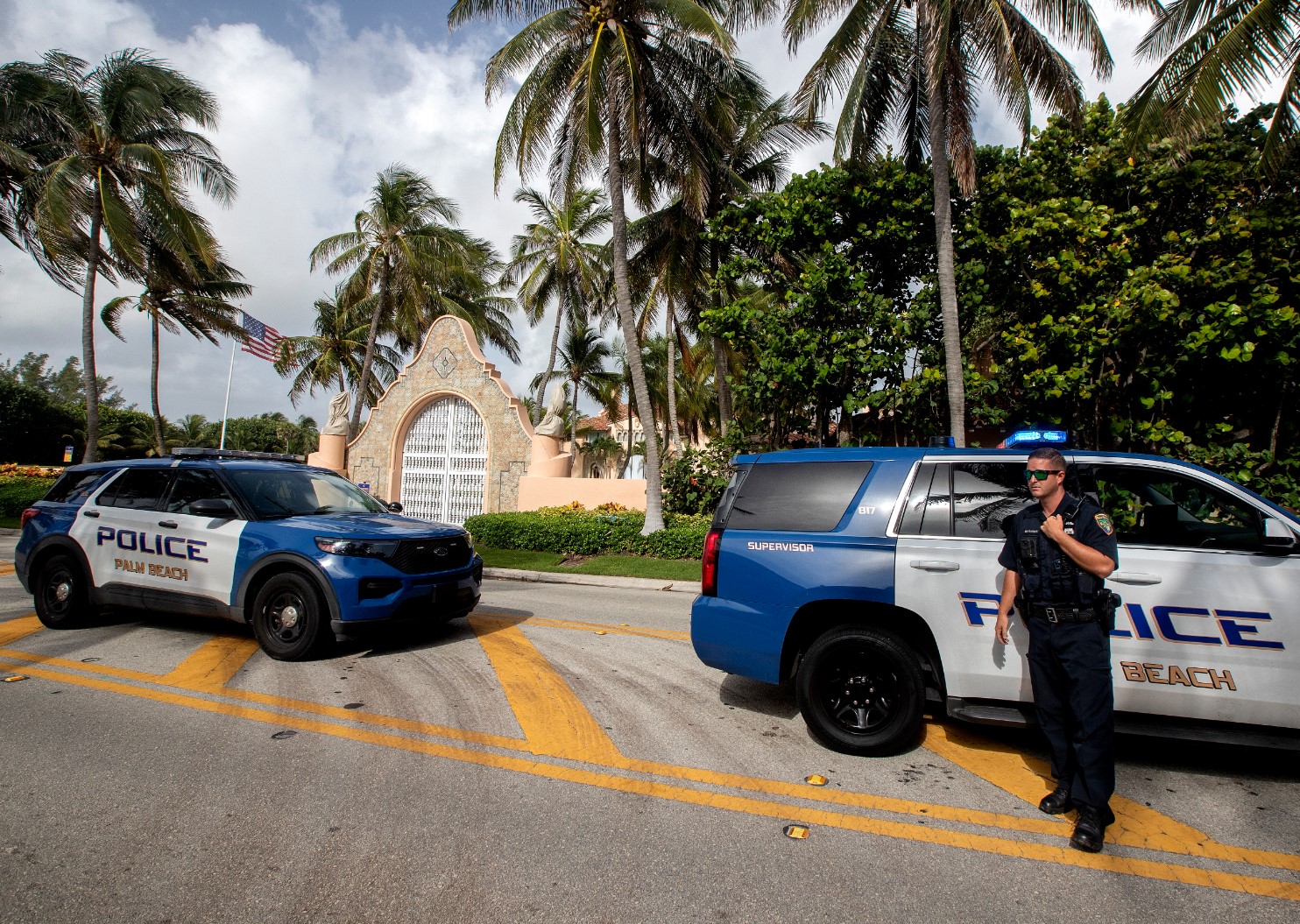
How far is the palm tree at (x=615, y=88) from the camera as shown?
1408 cm

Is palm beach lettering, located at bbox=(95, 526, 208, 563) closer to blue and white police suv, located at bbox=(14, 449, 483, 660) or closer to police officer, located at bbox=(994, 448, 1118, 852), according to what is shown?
blue and white police suv, located at bbox=(14, 449, 483, 660)

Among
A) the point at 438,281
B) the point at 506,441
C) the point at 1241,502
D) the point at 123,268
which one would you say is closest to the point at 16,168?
the point at 123,268

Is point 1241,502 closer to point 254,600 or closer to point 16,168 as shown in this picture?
point 254,600

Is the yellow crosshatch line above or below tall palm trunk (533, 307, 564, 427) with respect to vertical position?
below

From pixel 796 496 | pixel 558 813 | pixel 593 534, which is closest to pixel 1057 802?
pixel 796 496

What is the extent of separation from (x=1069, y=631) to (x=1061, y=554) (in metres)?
0.35

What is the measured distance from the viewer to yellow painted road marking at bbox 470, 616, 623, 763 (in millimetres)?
4121

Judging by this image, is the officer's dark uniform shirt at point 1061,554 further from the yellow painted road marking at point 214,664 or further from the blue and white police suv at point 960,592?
the yellow painted road marking at point 214,664

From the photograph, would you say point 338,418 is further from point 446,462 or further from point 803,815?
point 803,815

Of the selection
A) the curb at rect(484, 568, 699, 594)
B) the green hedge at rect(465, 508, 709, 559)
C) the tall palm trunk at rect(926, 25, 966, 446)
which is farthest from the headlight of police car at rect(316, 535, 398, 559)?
the tall palm trunk at rect(926, 25, 966, 446)

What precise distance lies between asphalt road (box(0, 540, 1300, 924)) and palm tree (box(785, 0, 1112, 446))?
8352mm

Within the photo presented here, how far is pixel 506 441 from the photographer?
1980cm

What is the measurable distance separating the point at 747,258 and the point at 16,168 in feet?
63.1

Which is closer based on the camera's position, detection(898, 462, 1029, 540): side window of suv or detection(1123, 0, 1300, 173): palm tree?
detection(898, 462, 1029, 540): side window of suv
